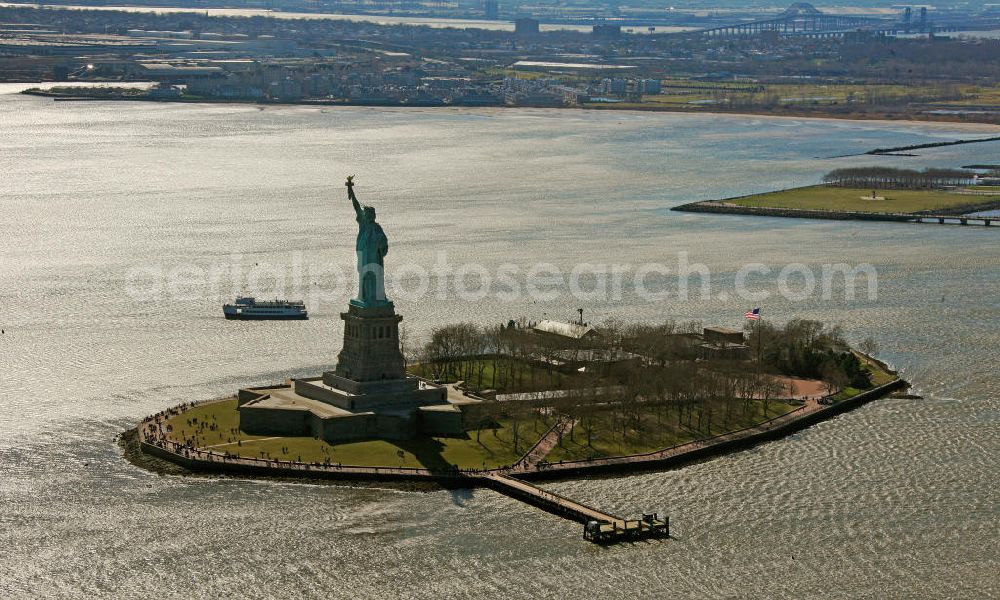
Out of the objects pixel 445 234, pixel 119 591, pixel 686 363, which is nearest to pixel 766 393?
pixel 686 363

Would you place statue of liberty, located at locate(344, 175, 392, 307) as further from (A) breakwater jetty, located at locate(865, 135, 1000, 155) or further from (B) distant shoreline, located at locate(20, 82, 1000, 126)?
(B) distant shoreline, located at locate(20, 82, 1000, 126)

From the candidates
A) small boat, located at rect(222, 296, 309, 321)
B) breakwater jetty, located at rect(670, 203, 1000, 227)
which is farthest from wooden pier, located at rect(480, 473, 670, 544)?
breakwater jetty, located at rect(670, 203, 1000, 227)

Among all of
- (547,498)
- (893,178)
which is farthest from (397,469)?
(893,178)

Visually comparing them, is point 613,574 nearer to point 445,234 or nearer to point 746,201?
point 445,234

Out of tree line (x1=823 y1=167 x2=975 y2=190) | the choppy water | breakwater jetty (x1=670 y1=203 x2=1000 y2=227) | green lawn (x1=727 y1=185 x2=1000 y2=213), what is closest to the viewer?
the choppy water

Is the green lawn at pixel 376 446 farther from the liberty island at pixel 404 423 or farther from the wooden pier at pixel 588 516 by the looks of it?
the wooden pier at pixel 588 516
